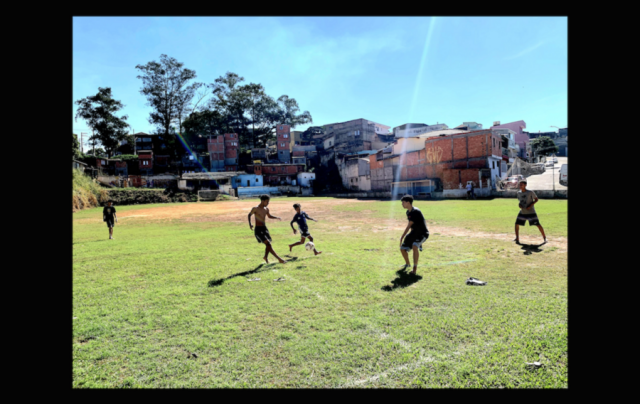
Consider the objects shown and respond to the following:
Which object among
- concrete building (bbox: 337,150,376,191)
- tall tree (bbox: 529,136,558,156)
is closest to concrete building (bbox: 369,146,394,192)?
concrete building (bbox: 337,150,376,191)

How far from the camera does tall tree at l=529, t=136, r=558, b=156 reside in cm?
6431

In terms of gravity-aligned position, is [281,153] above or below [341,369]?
above

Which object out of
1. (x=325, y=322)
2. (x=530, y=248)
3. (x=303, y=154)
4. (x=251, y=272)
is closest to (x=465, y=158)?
(x=530, y=248)

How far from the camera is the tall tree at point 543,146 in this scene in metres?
64.3

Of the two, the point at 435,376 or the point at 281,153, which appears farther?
the point at 281,153

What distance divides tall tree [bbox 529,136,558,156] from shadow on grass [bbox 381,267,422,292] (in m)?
76.1

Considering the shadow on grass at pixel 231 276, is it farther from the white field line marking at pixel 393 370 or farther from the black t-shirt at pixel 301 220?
the white field line marking at pixel 393 370

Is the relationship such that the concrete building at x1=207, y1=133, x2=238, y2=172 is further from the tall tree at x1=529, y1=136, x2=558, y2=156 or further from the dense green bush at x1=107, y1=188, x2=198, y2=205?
the tall tree at x1=529, y1=136, x2=558, y2=156

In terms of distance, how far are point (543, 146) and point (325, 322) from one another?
81099 millimetres

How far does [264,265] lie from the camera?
8.05 metres

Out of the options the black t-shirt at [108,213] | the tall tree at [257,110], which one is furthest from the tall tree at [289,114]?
the black t-shirt at [108,213]
